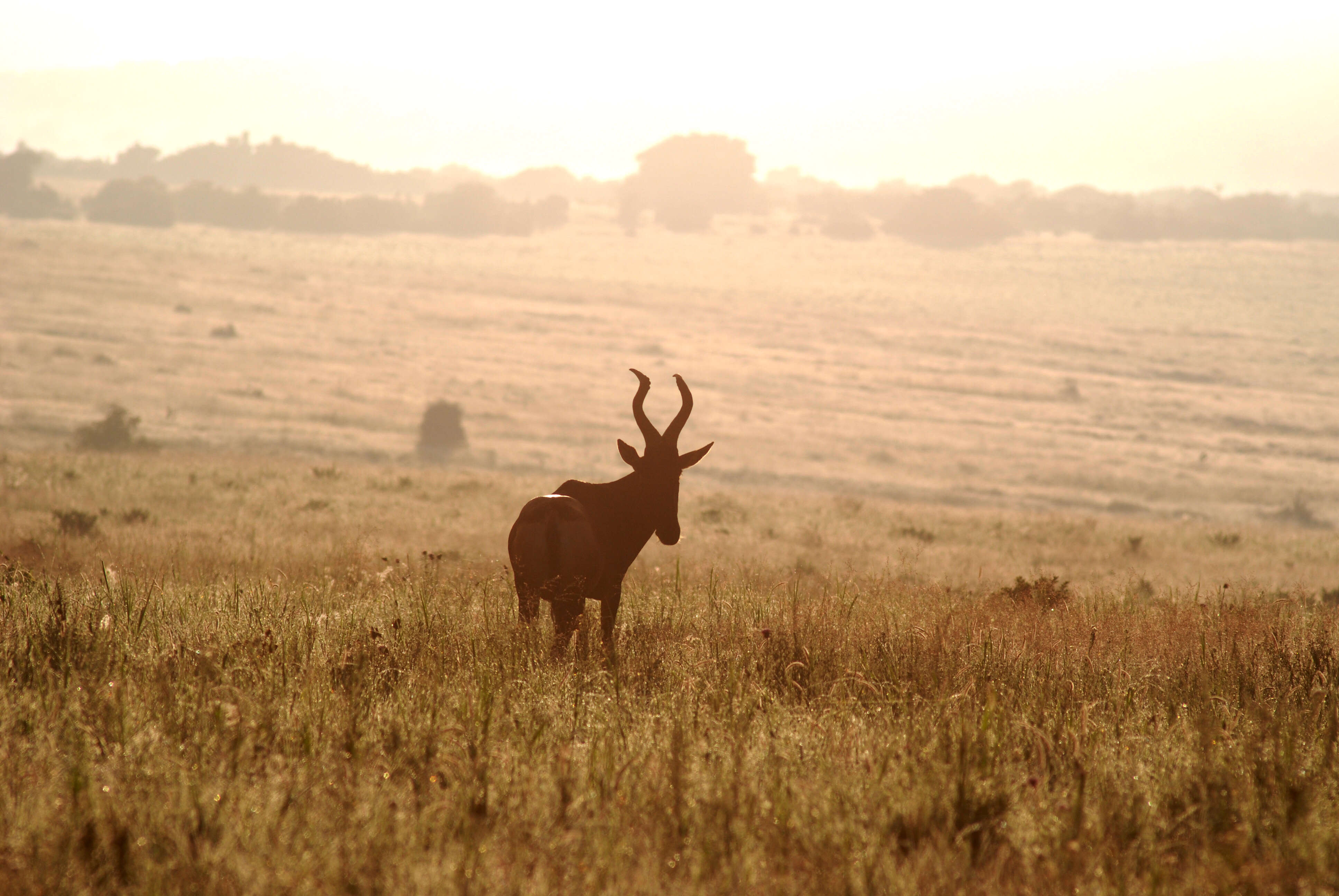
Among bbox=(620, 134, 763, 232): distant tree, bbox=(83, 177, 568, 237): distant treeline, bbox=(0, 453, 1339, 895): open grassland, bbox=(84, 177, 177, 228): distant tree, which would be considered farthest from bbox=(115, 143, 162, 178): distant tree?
bbox=(0, 453, 1339, 895): open grassland

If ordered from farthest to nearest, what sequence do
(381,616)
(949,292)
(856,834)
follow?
(949,292) < (381,616) < (856,834)

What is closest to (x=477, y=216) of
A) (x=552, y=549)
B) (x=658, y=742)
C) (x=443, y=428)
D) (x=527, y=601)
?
(x=443, y=428)

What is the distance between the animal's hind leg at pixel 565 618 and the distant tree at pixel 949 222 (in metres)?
119

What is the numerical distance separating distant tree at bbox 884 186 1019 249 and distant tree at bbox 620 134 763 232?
21523 millimetres

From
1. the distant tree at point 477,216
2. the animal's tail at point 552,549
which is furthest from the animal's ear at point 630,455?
the distant tree at point 477,216

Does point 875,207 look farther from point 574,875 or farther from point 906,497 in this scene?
point 574,875

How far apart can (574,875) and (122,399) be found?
164 ft

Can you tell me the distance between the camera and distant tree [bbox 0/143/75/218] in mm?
106125

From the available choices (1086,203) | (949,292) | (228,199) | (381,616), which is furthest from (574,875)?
(1086,203)

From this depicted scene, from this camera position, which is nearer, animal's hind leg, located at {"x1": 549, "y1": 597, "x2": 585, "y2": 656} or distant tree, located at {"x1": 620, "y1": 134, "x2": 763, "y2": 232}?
animal's hind leg, located at {"x1": 549, "y1": 597, "x2": 585, "y2": 656}

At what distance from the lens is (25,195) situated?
108m

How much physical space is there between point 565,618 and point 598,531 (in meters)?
0.65

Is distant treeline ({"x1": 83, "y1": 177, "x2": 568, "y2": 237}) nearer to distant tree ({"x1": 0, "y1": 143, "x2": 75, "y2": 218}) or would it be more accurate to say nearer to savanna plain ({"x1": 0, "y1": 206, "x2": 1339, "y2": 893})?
distant tree ({"x1": 0, "y1": 143, "x2": 75, "y2": 218})

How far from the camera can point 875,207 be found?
137250 millimetres
